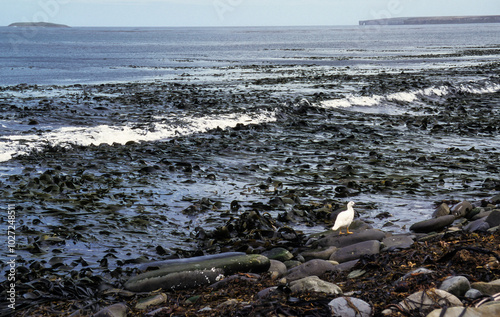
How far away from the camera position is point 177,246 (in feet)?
21.8

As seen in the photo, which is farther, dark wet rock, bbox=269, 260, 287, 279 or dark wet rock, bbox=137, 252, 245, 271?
dark wet rock, bbox=137, 252, 245, 271

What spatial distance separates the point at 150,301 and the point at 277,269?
1.51m

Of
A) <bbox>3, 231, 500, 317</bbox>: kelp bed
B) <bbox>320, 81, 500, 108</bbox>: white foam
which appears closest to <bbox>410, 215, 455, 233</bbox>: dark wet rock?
<bbox>3, 231, 500, 317</bbox>: kelp bed

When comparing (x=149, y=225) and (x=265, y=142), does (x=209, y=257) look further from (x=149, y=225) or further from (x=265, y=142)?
(x=265, y=142)

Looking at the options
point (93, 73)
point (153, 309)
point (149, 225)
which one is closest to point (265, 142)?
point (149, 225)

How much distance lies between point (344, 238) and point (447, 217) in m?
1.62

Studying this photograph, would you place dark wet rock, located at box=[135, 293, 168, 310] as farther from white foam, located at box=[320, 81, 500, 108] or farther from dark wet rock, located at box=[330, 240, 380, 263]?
white foam, located at box=[320, 81, 500, 108]

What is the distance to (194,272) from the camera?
5.23 meters

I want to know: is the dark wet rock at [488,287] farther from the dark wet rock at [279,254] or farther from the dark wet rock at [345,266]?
the dark wet rock at [279,254]

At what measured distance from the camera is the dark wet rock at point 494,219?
617 centimetres

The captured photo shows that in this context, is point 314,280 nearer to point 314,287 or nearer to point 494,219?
point 314,287

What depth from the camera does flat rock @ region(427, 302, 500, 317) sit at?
10.8ft

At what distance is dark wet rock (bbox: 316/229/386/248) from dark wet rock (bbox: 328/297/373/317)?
2455 millimetres

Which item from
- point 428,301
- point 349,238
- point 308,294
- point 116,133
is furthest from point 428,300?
point 116,133
